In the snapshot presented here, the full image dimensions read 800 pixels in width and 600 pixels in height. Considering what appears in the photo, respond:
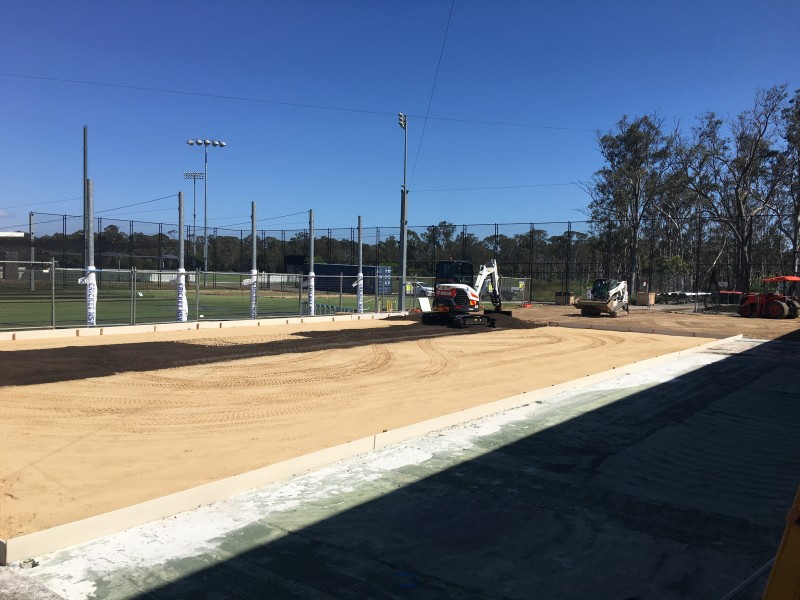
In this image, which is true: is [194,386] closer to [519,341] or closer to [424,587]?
[424,587]

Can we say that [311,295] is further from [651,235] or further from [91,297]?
[651,235]

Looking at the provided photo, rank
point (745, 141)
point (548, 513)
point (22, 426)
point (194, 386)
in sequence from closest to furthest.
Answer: point (548, 513) < point (22, 426) < point (194, 386) < point (745, 141)

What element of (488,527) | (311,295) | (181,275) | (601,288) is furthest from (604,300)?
(488,527)

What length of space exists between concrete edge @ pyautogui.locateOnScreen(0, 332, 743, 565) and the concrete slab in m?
0.10

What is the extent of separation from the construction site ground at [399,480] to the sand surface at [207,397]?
5cm

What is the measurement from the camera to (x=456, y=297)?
2453 cm

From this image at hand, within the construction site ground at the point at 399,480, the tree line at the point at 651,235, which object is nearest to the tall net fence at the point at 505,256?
the tree line at the point at 651,235

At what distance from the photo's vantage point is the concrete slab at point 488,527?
429cm

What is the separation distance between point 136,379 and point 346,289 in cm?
5011

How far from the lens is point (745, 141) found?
55656 mm

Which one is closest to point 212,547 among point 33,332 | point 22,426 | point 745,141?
point 22,426

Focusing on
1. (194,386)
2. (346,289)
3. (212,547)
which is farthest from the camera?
(346,289)

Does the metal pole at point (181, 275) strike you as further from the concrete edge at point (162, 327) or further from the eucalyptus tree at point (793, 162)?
the eucalyptus tree at point (793, 162)

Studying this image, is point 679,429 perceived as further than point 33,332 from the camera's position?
No
